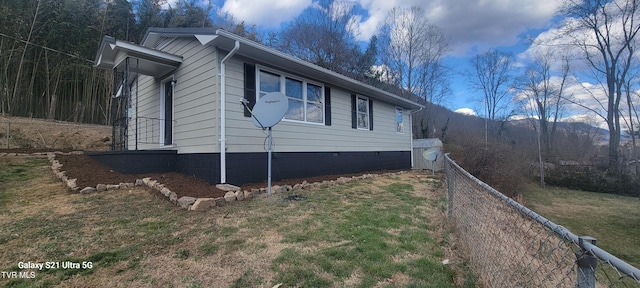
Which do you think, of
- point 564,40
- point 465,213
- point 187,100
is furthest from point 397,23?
point 465,213

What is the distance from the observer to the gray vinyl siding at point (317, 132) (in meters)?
5.73

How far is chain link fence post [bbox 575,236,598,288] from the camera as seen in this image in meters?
1.11

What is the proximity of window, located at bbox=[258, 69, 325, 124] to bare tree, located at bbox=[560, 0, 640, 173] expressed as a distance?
17.6 m

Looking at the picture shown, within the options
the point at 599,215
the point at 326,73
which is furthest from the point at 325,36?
the point at 599,215

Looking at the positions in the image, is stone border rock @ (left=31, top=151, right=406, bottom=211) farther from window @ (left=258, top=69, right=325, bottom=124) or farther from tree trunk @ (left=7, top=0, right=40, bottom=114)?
tree trunk @ (left=7, top=0, right=40, bottom=114)

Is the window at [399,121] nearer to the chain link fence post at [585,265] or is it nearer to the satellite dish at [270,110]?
the satellite dish at [270,110]

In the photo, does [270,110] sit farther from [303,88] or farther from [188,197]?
[303,88]

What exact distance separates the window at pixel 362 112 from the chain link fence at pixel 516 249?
5.87 metres

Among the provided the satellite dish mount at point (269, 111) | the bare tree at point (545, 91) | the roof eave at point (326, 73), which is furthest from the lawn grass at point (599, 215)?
the bare tree at point (545, 91)

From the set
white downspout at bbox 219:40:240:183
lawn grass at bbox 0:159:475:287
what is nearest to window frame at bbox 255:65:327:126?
white downspout at bbox 219:40:240:183

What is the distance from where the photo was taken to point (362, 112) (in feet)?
32.2

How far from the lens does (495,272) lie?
7.22ft

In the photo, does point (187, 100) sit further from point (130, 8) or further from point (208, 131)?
point (130, 8)

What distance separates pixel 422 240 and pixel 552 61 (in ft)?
84.3
